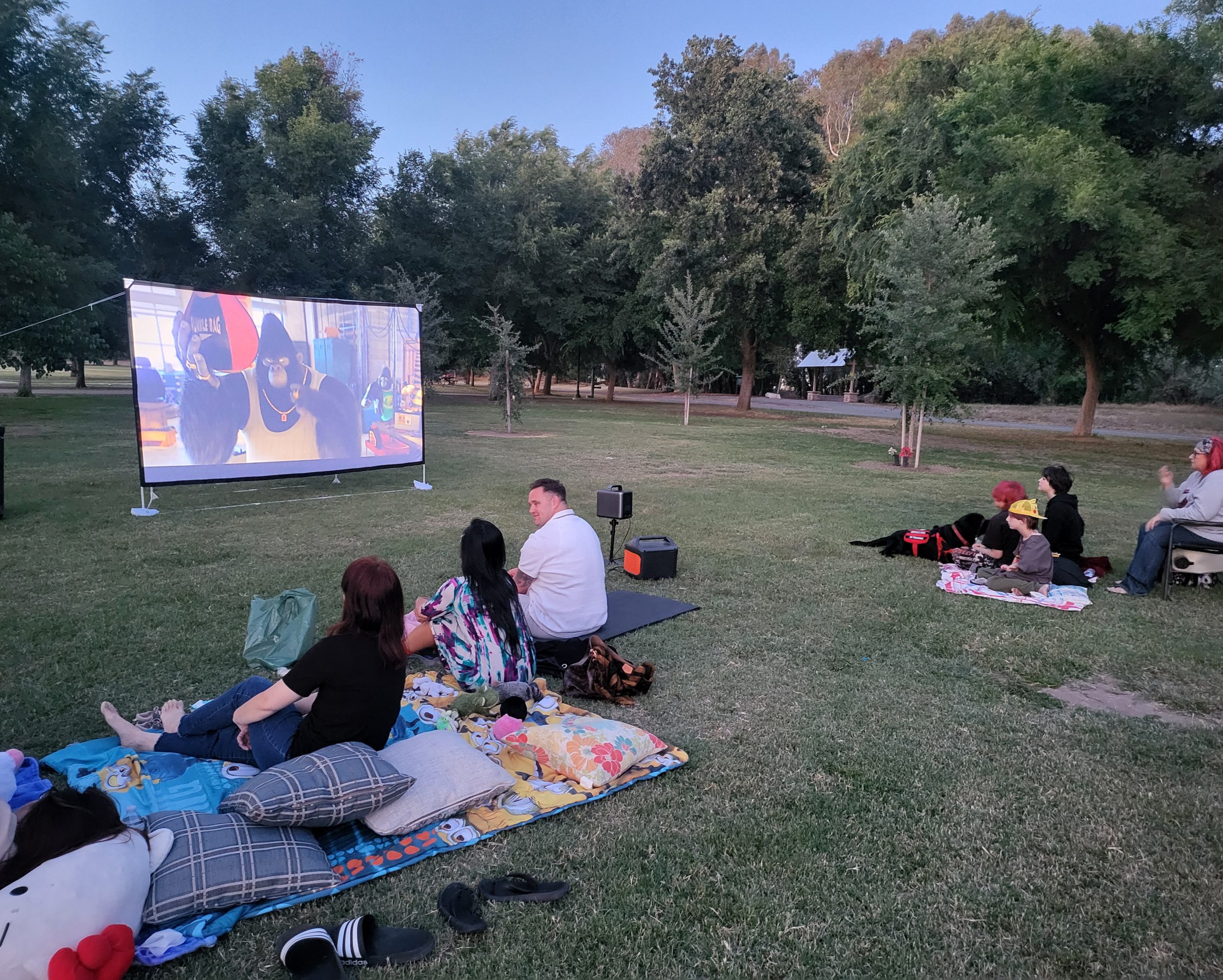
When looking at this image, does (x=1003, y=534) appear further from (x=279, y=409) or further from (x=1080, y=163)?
(x=1080, y=163)

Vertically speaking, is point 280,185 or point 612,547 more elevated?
point 280,185

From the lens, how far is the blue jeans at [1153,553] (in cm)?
688

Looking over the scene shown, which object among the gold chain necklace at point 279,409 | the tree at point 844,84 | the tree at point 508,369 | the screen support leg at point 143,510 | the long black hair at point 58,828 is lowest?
the screen support leg at point 143,510

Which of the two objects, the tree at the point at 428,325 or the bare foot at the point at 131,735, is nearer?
the bare foot at the point at 131,735

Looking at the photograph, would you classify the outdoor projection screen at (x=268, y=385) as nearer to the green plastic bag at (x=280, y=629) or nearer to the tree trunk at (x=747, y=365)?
the green plastic bag at (x=280, y=629)

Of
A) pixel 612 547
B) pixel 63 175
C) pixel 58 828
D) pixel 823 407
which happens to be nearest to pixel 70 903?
pixel 58 828

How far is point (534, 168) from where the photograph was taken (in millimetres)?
34062

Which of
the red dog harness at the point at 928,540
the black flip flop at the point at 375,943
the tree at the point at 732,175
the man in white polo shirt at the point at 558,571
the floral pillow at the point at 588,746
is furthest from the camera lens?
the tree at the point at 732,175

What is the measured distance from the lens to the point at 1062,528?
24.5 feet

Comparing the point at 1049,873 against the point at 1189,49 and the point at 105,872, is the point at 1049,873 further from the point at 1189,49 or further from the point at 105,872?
the point at 1189,49

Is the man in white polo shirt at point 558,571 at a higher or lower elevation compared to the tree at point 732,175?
lower

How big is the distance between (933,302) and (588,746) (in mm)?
13767

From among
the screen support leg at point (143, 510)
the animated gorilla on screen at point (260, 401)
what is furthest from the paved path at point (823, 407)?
the screen support leg at point (143, 510)

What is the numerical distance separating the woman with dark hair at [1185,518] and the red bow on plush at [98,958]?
25.5ft
